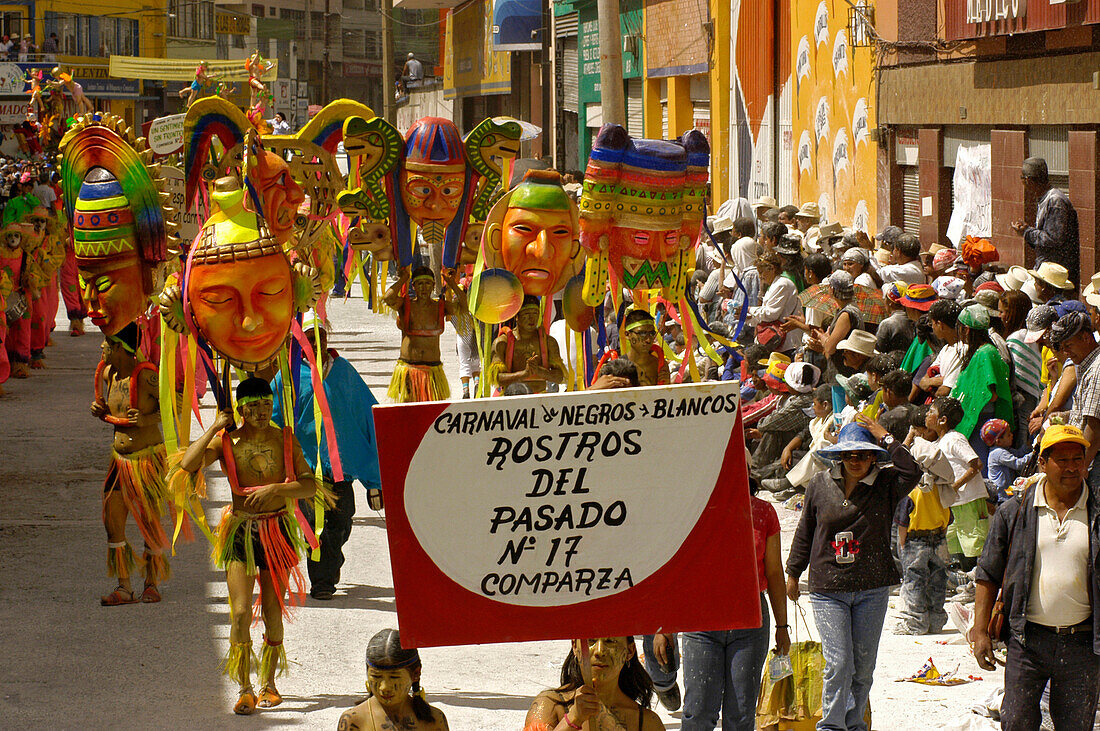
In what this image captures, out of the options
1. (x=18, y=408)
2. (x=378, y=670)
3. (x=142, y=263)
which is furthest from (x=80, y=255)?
(x=18, y=408)

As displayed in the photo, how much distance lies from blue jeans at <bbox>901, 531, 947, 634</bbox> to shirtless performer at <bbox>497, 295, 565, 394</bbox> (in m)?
2.81

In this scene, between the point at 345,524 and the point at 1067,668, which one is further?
the point at 345,524

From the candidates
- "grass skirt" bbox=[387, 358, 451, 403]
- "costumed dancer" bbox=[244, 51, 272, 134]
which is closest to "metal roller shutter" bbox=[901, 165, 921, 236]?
"costumed dancer" bbox=[244, 51, 272, 134]

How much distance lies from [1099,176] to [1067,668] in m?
7.31

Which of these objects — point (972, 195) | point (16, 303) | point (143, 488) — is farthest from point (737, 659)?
point (16, 303)

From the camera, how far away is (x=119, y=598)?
8594mm

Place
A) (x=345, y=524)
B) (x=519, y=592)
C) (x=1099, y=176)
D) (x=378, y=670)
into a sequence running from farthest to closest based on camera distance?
(x=1099, y=176)
(x=345, y=524)
(x=378, y=670)
(x=519, y=592)

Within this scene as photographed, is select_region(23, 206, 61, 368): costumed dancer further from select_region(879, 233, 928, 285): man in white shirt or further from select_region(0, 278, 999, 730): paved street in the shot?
select_region(879, 233, 928, 285): man in white shirt

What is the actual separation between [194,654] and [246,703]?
3.19 feet

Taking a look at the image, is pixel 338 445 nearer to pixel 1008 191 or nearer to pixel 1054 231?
pixel 1054 231

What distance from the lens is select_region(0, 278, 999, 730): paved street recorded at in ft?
22.8

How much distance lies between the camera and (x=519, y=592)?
14.9ft

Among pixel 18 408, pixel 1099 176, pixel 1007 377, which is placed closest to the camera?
pixel 1007 377

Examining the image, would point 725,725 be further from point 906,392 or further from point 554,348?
point 554,348
